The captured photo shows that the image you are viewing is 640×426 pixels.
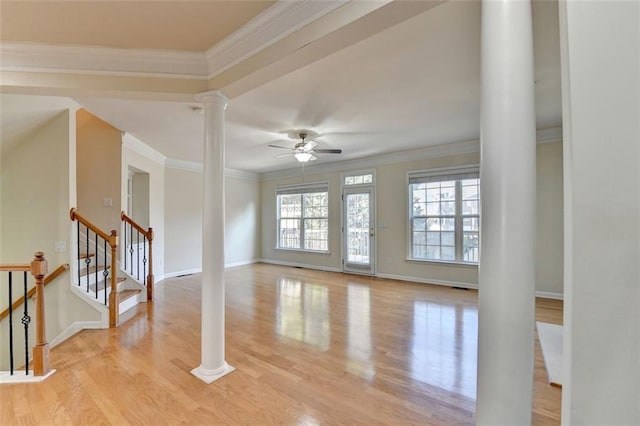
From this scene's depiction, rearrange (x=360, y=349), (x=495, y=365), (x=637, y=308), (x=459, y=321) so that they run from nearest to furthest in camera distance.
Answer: (x=637, y=308) → (x=495, y=365) → (x=360, y=349) → (x=459, y=321)

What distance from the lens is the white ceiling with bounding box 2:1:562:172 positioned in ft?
7.00

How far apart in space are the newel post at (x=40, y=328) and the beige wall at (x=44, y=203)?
1028mm

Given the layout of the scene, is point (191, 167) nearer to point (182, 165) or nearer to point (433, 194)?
point (182, 165)

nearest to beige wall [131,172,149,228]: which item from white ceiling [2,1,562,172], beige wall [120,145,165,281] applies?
beige wall [120,145,165,281]

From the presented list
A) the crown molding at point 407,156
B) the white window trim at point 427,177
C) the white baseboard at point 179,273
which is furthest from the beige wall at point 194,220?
the white window trim at point 427,177

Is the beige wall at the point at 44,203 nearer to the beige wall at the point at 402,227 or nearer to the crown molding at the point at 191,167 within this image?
the crown molding at the point at 191,167

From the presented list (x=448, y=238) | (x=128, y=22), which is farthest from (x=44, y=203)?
(x=448, y=238)

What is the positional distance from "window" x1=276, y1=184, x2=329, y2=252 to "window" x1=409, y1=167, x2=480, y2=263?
7.37 ft

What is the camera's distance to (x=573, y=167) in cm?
86

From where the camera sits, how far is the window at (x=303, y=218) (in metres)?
7.24

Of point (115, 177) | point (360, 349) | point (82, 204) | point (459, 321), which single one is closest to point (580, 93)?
point (360, 349)

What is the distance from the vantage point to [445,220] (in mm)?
5445

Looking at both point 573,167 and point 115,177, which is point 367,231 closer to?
point 115,177

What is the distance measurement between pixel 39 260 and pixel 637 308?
3584 millimetres
